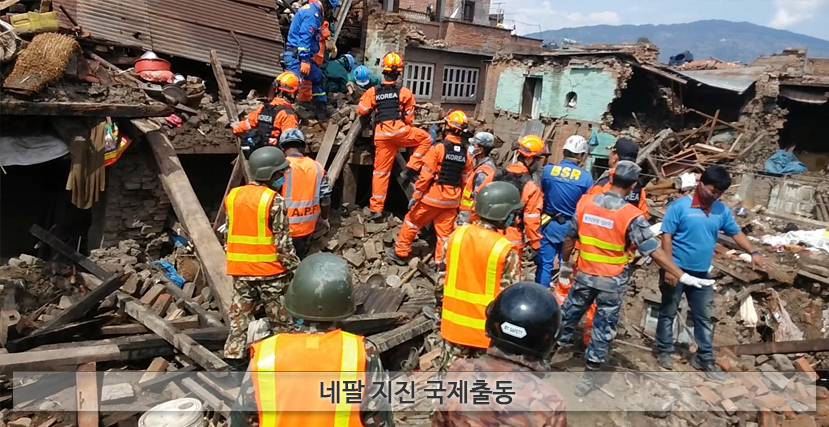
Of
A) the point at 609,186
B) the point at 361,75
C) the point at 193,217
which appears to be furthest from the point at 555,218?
the point at 361,75

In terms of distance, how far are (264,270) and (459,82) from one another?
20.3 meters

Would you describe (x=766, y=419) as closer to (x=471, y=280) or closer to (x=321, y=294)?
(x=471, y=280)

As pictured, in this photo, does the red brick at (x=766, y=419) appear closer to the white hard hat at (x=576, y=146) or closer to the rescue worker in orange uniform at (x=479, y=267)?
the rescue worker in orange uniform at (x=479, y=267)

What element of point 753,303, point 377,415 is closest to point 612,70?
point 753,303

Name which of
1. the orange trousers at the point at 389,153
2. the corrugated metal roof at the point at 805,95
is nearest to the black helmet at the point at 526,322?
the orange trousers at the point at 389,153

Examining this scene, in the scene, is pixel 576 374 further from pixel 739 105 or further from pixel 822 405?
pixel 739 105

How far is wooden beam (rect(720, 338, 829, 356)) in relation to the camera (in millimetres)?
5141

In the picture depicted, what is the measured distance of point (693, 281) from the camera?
4730 mm

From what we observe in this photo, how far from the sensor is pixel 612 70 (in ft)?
56.3

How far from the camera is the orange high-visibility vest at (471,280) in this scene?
144 inches

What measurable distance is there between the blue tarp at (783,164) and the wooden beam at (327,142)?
1381 cm

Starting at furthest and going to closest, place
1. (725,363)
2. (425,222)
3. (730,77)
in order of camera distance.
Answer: (730,77) < (425,222) < (725,363)

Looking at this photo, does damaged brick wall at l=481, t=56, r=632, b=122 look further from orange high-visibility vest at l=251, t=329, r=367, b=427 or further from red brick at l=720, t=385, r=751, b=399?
orange high-visibility vest at l=251, t=329, r=367, b=427

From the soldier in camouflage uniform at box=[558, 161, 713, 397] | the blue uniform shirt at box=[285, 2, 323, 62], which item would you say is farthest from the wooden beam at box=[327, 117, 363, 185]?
the soldier in camouflage uniform at box=[558, 161, 713, 397]
